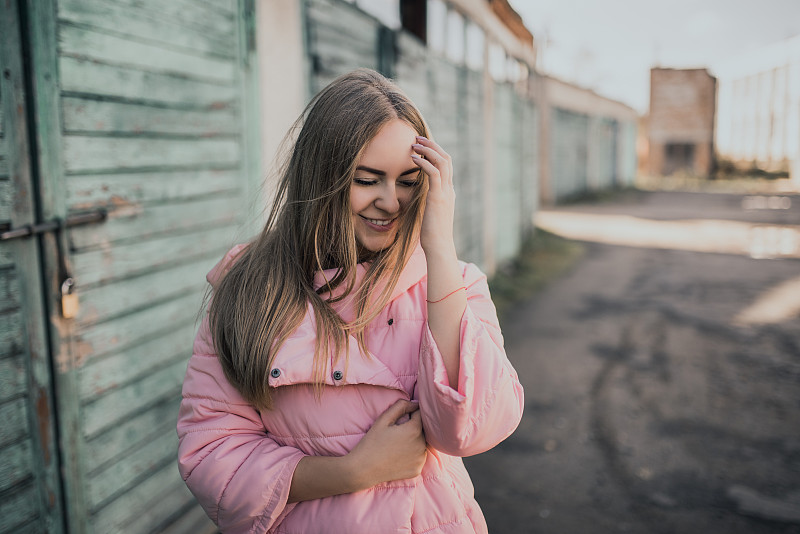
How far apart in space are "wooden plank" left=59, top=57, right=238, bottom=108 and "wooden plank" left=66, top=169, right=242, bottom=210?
1.10 feet

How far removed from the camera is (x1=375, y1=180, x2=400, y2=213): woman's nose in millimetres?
1465

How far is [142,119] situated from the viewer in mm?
2699

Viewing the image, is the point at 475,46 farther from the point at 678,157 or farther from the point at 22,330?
the point at 678,157

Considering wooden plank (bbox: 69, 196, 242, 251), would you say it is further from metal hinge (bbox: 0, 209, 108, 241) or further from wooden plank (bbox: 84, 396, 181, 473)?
wooden plank (bbox: 84, 396, 181, 473)

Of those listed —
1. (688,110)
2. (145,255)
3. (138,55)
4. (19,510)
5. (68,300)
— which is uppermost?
(688,110)

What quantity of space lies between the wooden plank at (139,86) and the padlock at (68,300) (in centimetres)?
73

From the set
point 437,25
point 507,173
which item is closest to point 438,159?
point 437,25

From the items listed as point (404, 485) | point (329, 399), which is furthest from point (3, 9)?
point (404, 485)

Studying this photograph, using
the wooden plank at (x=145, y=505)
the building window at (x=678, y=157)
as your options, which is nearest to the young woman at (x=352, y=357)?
the wooden plank at (x=145, y=505)

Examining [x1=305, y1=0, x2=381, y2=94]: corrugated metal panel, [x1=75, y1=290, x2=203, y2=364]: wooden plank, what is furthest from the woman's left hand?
[x1=305, y1=0, x2=381, y2=94]: corrugated metal panel

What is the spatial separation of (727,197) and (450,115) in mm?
19678

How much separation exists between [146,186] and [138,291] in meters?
0.47

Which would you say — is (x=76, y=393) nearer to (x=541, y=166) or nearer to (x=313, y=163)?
(x=313, y=163)

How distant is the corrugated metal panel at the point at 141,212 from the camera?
7.91 feet
